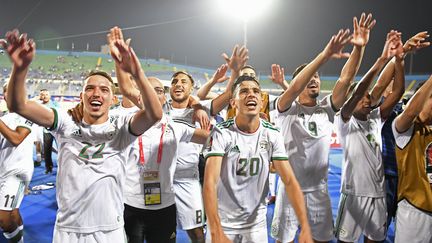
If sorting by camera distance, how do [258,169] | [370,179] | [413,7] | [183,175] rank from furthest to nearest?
1. [413,7]
2. [183,175]
3. [370,179]
4. [258,169]

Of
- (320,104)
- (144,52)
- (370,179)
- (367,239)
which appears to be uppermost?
(144,52)

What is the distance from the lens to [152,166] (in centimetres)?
370

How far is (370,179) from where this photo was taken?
4.06 meters

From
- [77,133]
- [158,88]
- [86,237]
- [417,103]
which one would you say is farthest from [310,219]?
[77,133]

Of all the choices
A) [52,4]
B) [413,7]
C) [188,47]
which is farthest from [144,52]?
[413,7]

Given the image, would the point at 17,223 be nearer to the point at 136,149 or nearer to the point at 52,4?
the point at 136,149

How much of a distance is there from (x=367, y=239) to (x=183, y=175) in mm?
2243

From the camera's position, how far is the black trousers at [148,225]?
11.7ft

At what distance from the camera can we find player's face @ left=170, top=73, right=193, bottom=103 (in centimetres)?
439

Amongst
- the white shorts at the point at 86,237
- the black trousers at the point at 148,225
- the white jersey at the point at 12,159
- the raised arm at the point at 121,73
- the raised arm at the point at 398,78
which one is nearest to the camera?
the raised arm at the point at 121,73

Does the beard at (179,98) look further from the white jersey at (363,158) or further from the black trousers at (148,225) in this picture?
the white jersey at (363,158)

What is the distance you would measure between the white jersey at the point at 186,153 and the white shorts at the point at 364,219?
184 centimetres

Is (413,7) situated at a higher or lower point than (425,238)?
higher

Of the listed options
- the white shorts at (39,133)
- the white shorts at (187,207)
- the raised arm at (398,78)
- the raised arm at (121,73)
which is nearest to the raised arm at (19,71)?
the raised arm at (121,73)
